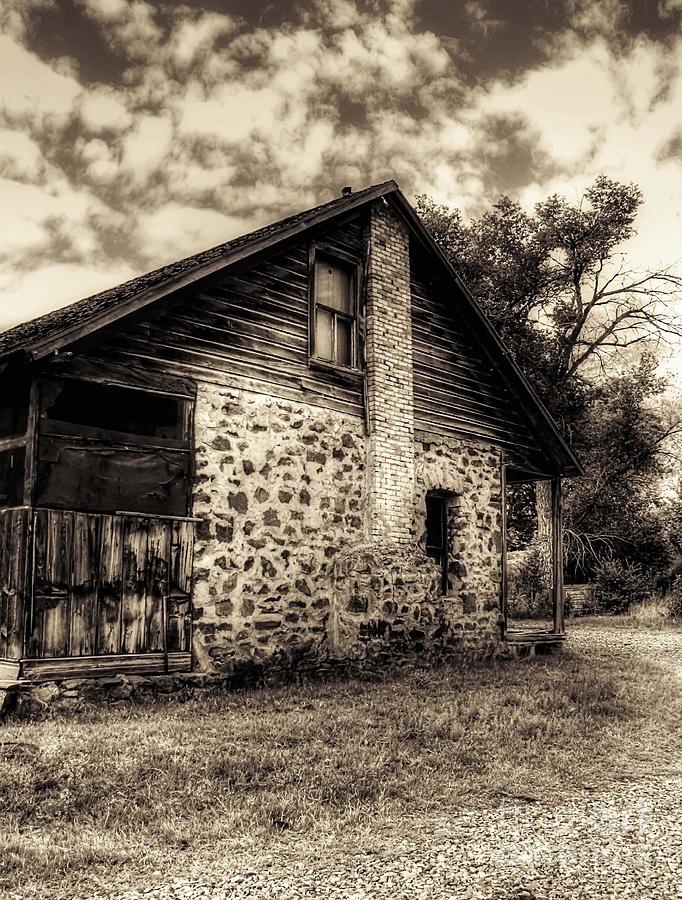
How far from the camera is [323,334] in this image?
1281 cm

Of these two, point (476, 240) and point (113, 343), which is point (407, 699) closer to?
point (113, 343)

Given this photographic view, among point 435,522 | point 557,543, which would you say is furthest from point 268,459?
point 557,543

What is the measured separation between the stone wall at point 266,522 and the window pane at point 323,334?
3.12 feet

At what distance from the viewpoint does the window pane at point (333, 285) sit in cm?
1290

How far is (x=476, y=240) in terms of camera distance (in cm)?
2698

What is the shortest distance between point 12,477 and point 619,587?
18.1 m

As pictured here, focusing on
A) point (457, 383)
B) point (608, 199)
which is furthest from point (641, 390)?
point (457, 383)

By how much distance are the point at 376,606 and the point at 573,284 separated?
18.3 metres

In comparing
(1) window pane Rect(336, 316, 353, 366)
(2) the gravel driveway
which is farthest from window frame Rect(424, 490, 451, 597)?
(2) the gravel driveway

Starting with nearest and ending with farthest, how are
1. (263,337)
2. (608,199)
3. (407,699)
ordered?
(407,699) < (263,337) < (608,199)

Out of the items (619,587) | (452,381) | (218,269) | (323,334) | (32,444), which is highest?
(218,269)

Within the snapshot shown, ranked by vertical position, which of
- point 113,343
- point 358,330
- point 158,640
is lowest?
point 158,640

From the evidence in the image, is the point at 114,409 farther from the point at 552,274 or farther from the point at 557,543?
the point at 552,274

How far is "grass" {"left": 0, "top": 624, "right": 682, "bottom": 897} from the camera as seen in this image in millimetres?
5008
